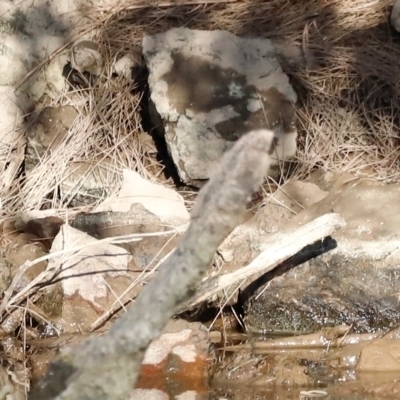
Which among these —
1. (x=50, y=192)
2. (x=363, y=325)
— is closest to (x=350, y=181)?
(x=363, y=325)

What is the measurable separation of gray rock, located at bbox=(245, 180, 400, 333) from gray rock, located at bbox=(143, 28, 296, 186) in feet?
2.60

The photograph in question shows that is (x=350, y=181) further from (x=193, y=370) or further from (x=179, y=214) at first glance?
(x=193, y=370)

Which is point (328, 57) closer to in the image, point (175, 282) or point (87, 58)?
point (87, 58)

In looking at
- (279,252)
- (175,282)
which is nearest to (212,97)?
(279,252)

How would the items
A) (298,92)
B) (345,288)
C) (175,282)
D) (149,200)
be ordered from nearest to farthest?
(175,282) → (345,288) → (149,200) → (298,92)

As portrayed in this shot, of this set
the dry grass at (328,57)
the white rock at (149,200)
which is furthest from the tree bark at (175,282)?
the dry grass at (328,57)

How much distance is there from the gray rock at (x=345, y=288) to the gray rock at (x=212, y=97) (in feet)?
2.60

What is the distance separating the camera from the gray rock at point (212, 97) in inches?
181

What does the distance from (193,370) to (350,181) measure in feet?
4.68

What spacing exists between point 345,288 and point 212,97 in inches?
52.1

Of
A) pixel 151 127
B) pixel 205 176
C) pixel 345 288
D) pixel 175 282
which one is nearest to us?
pixel 175 282

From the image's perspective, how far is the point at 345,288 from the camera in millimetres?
3918

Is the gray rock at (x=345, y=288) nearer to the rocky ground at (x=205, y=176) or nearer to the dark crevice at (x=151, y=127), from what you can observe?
the rocky ground at (x=205, y=176)

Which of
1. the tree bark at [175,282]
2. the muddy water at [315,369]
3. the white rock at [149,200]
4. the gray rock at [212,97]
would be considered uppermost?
the tree bark at [175,282]
